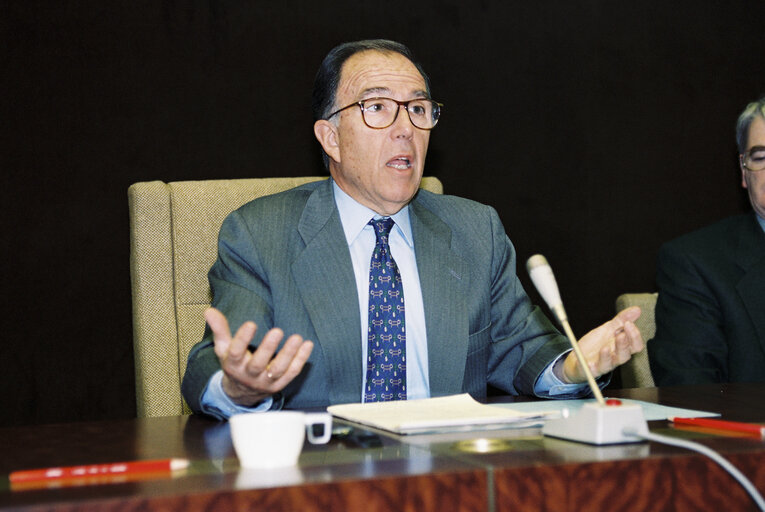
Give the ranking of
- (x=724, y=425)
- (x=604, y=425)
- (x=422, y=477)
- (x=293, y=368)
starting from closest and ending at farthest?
1. (x=422, y=477)
2. (x=604, y=425)
3. (x=724, y=425)
4. (x=293, y=368)

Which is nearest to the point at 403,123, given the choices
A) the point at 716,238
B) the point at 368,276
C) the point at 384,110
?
the point at 384,110

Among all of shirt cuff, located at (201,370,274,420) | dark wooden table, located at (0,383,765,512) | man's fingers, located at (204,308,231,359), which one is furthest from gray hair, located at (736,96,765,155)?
man's fingers, located at (204,308,231,359)

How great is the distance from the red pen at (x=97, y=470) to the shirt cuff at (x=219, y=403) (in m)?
0.48

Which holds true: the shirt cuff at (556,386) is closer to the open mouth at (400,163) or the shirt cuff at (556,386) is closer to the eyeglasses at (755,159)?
the open mouth at (400,163)

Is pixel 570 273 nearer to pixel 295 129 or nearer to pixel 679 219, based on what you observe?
pixel 679 219

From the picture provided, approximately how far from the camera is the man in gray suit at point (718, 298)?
90.0 inches

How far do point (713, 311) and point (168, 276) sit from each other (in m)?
1.48

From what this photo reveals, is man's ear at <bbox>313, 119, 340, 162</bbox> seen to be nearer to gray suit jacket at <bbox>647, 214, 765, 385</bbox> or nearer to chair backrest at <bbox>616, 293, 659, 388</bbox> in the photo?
chair backrest at <bbox>616, 293, 659, 388</bbox>

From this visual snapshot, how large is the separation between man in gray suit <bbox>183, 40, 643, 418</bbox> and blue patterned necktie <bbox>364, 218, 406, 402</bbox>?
0.05 feet

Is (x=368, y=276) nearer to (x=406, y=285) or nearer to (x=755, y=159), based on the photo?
(x=406, y=285)

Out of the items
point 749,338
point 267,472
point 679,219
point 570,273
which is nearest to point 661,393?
point 749,338

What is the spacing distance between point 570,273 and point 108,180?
1600mm

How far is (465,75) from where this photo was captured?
2.88 meters

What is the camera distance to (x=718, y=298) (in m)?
2.36
